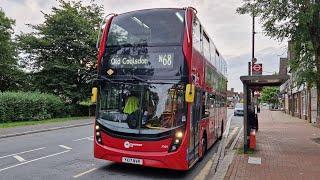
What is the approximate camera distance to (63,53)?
41.6 m

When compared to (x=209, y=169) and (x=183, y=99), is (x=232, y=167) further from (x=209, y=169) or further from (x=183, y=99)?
(x=183, y=99)

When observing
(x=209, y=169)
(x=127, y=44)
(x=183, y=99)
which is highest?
(x=127, y=44)

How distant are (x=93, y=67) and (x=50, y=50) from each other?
4341 millimetres

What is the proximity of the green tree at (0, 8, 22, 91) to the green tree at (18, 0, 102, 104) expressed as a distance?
211 centimetres

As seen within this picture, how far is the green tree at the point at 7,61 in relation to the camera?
42781mm

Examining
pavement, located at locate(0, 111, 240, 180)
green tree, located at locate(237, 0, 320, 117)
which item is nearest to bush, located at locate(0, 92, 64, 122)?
pavement, located at locate(0, 111, 240, 180)

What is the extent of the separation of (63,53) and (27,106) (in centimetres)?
1085

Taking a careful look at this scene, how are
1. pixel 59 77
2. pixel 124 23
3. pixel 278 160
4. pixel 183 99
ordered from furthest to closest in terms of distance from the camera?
pixel 59 77 < pixel 278 160 < pixel 124 23 < pixel 183 99

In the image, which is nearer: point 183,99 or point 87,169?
point 183,99

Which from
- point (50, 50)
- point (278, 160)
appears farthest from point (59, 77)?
point (278, 160)

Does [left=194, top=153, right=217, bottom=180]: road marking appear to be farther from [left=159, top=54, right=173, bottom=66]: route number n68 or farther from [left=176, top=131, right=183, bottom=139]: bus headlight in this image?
[left=159, top=54, right=173, bottom=66]: route number n68

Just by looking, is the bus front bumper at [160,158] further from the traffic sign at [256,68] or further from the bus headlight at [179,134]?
the traffic sign at [256,68]

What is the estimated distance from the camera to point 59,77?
40.5 m

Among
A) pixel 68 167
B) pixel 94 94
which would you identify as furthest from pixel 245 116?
pixel 68 167
